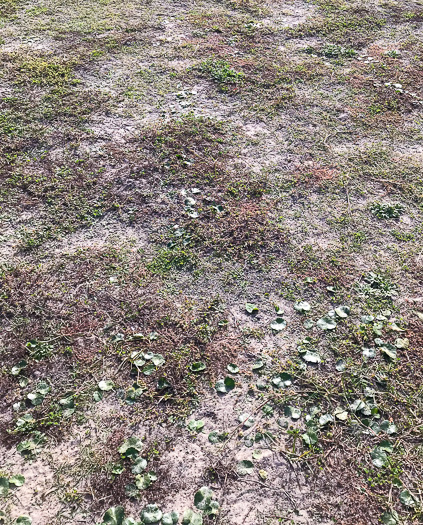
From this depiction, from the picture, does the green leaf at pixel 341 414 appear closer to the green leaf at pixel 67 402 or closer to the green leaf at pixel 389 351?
the green leaf at pixel 389 351

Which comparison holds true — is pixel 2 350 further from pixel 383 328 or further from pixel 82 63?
pixel 82 63

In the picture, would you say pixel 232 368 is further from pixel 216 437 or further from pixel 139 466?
pixel 139 466

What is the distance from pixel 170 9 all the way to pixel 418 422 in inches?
267

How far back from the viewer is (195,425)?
2.50m

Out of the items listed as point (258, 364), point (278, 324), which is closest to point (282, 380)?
point (258, 364)

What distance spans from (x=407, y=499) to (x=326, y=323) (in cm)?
112

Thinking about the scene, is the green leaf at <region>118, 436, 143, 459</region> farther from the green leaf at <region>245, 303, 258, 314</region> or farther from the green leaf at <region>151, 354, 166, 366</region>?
the green leaf at <region>245, 303, 258, 314</region>

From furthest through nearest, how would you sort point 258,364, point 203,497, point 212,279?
point 212,279 → point 258,364 → point 203,497

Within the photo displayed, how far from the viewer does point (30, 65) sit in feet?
18.0

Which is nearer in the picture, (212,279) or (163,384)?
(163,384)

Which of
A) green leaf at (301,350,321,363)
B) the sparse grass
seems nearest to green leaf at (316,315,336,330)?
the sparse grass

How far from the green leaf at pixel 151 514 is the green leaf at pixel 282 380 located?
945 millimetres

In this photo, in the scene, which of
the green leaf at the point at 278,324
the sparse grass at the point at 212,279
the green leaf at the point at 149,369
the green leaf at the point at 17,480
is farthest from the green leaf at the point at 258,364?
the green leaf at the point at 17,480

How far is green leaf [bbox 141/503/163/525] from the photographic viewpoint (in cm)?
216
